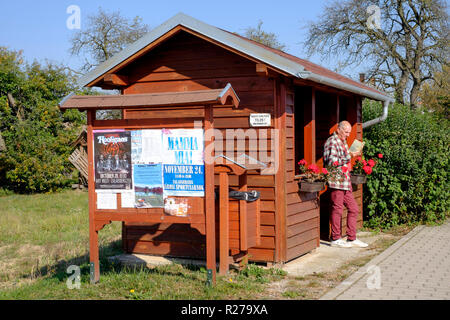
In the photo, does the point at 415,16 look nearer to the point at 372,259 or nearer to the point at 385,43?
the point at 385,43

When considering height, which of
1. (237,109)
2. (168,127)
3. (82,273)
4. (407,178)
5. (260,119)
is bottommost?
(82,273)

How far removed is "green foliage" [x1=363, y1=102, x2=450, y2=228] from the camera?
11.0m

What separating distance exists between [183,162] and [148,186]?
524mm

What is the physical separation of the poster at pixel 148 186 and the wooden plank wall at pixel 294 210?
2112mm

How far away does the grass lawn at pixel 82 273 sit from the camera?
20.4ft

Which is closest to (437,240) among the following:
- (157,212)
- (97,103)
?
(157,212)

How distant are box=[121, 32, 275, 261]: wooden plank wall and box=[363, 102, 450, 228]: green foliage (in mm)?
4117

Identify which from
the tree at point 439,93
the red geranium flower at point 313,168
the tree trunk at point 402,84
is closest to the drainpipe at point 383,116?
the red geranium flower at point 313,168

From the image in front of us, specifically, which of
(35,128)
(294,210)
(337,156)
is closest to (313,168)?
(337,156)

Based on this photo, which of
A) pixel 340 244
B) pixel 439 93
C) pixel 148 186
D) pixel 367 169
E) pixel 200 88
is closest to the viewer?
pixel 148 186

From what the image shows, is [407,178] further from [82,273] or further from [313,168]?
[82,273]

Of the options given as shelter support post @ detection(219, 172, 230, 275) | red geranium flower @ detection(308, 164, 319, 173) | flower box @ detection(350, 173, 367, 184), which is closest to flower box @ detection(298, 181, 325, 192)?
red geranium flower @ detection(308, 164, 319, 173)

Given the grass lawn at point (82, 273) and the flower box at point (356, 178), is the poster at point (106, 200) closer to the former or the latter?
the grass lawn at point (82, 273)

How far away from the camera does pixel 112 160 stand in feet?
21.4
